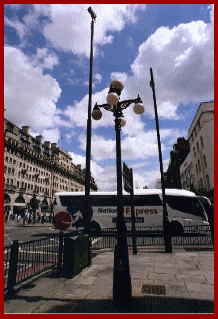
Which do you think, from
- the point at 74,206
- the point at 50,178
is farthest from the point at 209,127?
the point at 50,178

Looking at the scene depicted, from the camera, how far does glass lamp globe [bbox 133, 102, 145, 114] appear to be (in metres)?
5.67

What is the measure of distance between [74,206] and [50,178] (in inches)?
2204

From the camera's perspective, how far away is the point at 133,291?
482 cm

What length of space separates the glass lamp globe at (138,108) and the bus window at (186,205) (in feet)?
44.6

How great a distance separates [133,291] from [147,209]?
13.4m

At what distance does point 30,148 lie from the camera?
63.6 meters

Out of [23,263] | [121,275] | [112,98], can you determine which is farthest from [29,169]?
[121,275]

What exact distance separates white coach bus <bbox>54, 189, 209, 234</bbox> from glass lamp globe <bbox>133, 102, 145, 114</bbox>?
43.4ft

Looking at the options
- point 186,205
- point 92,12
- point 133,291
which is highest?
point 92,12

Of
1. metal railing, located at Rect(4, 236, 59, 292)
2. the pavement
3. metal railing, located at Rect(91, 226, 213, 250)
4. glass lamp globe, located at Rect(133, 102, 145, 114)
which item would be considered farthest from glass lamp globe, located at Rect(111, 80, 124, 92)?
metal railing, located at Rect(91, 226, 213, 250)

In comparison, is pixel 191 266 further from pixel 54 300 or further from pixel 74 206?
pixel 74 206

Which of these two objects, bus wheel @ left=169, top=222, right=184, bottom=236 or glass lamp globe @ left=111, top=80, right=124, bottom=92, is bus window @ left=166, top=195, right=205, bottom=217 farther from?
glass lamp globe @ left=111, top=80, right=124, bottom=92

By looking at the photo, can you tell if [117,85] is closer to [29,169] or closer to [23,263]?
[23,263]

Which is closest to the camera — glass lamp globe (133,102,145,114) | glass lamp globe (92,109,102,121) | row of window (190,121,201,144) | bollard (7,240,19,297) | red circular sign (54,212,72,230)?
bollard (7,240,19,297)
